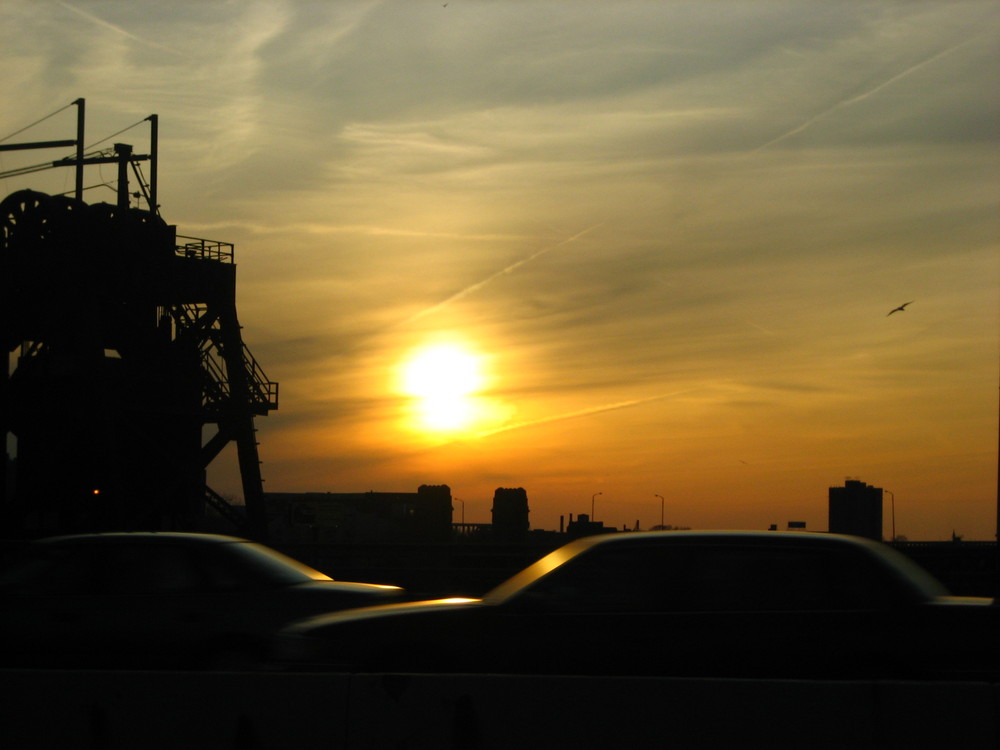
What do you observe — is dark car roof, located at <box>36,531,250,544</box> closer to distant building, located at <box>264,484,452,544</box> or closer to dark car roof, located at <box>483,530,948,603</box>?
dark car roof, located at <box>483,530,948,603</box>

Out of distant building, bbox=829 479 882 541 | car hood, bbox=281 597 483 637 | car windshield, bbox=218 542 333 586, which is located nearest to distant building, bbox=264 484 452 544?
distant building, bbox=829 479 882 541

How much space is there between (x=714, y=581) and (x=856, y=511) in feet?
98.2

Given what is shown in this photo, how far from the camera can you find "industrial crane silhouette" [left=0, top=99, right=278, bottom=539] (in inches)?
1490

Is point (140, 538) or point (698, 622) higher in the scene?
point (140, 538)

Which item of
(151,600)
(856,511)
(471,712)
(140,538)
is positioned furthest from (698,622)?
(856,511)

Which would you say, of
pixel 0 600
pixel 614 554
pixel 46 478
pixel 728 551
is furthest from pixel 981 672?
pixel 46 478

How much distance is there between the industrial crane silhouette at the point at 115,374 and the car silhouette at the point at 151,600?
26989 millimetres

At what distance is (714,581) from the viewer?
7992mm

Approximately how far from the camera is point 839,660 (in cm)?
771

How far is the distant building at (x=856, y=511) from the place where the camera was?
1416 inches

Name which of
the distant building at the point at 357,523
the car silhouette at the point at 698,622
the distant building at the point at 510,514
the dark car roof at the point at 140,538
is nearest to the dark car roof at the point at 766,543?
the car silhouette at the point at 698,622

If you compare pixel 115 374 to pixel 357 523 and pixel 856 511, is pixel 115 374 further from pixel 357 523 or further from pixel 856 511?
pixel 357 523

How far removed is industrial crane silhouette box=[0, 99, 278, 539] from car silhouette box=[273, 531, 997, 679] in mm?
30795

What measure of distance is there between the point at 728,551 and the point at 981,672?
1781mm
